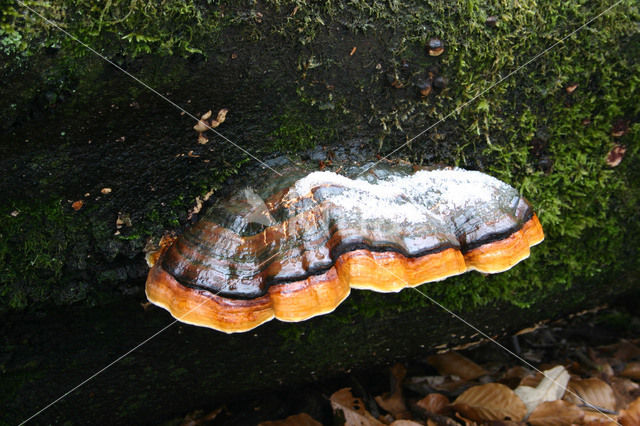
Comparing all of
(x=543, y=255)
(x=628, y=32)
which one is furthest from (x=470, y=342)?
(x=628, y=32)

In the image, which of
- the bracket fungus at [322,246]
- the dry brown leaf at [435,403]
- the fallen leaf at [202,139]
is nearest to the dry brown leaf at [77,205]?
the bracket fungus at [322,246]

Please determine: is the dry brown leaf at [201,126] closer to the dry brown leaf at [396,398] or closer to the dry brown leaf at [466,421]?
the dry brown leaf at [396,398]

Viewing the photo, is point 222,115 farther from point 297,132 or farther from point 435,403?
point 435,403

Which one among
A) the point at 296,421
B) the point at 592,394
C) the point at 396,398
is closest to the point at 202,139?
the point at 296,421

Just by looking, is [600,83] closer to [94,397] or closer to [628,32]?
[628,32]

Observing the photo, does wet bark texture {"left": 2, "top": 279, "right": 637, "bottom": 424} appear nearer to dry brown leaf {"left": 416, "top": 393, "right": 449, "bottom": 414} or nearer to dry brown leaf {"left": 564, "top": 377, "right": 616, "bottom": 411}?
dry brown leaf {"left": 416, "top": 393, "right": 449, "bottom": 414}

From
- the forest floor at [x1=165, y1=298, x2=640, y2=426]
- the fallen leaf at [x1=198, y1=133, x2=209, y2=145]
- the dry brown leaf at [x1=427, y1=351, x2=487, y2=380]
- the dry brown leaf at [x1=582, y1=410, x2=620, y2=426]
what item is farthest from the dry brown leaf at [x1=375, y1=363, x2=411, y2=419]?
the fallen leaf at [x1=198, y1=133, x2=209, y2=145]
